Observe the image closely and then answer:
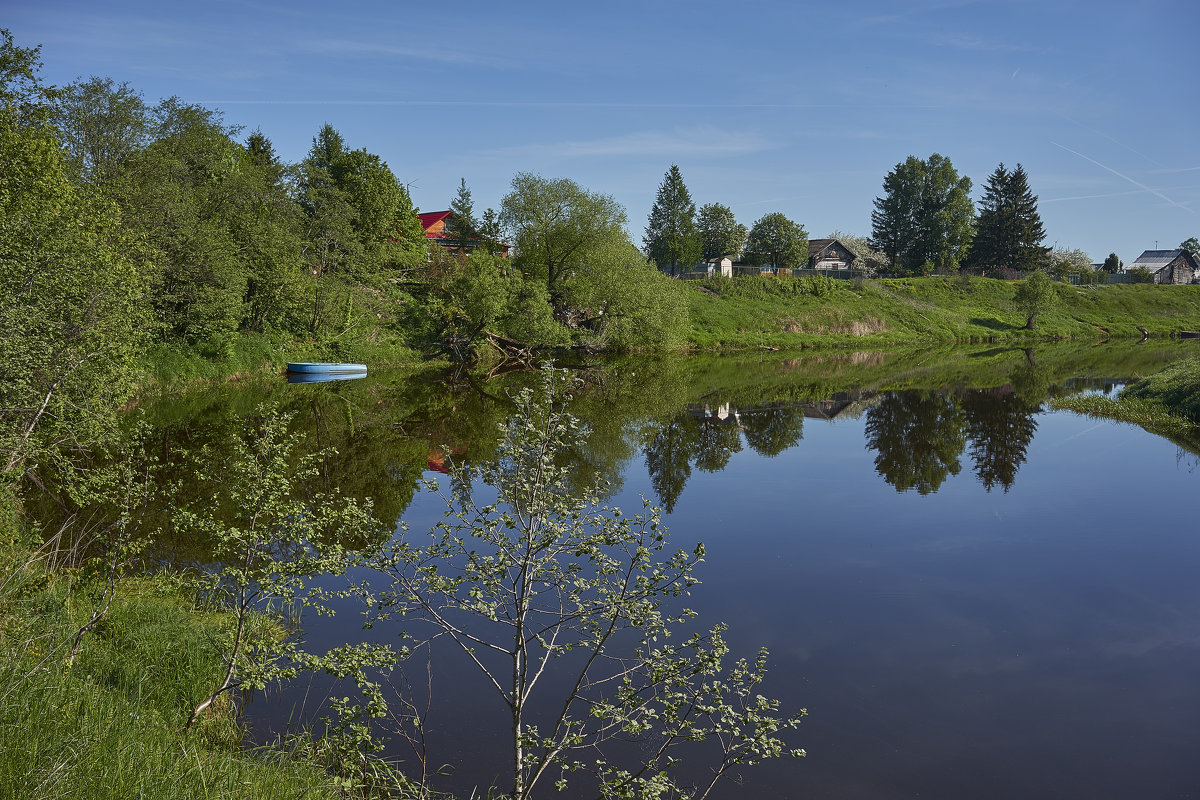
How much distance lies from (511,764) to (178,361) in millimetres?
31050

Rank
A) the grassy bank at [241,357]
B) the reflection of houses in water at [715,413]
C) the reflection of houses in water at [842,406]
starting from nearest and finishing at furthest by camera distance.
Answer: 1. the reflection of houses in water at [715,413]
2. the reflection of houses in water at [842,406]
3. the grassy bank at [241,357]

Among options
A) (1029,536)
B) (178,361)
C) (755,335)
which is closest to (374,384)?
(178,361)

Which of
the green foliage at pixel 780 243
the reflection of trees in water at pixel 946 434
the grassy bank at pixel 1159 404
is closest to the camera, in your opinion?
the reflection of trees in water at pixel 946 434

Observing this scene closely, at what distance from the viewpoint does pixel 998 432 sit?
2753 centimetres

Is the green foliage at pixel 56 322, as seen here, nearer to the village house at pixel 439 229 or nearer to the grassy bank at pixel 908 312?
the village house at pixel 439 229

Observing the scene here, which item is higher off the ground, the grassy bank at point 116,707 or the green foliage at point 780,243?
the green foliage at point 780,243

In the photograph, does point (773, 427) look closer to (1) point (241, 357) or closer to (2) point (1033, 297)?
(1) point (241, 357)

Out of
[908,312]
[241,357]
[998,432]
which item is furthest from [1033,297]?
[241,357]

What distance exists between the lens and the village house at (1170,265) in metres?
109

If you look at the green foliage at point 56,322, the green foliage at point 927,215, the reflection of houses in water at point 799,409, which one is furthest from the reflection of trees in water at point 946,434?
the green foliage at point 927,215

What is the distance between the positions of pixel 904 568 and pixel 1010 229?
94.7 metres

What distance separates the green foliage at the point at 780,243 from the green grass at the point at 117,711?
84708 mm

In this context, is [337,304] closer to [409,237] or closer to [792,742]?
[409,237]

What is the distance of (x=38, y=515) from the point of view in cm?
1464
